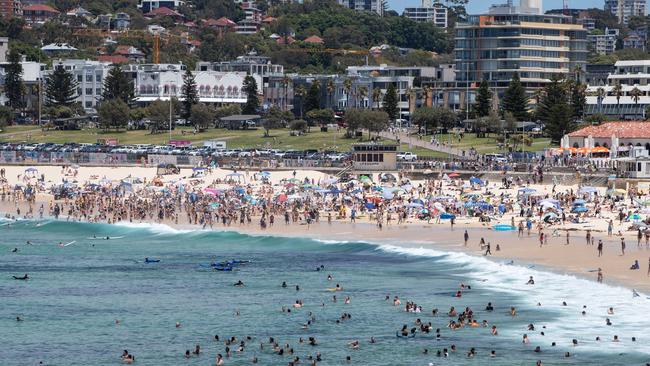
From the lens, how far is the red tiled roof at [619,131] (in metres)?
107

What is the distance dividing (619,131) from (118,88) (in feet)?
233

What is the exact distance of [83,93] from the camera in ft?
557

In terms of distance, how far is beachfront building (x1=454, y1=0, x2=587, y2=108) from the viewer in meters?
154

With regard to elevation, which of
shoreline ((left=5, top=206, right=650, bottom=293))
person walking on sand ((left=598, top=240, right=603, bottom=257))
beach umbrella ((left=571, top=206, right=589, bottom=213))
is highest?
beach umbrella ((left=571, top=206, right=589, bottom=213))

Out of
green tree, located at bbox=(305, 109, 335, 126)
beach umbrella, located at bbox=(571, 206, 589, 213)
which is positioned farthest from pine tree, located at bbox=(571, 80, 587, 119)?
beach umbrella, located at bbox=(571, 206, 589, 213)

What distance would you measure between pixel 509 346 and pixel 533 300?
302 inches

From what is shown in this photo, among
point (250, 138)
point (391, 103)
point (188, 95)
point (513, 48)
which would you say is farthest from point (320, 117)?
point (513, 48)

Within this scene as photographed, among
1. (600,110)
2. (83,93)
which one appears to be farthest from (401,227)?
(83,93)

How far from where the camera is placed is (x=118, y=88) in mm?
159750

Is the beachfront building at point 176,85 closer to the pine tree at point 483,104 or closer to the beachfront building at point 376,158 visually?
the pine tree at point 483,104

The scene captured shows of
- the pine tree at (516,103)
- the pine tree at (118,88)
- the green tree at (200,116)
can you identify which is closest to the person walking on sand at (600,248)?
the pine tree at (516,103)

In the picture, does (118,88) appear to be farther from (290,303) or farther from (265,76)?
(290,303)

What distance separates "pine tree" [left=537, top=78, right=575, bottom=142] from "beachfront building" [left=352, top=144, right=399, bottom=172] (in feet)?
66.5

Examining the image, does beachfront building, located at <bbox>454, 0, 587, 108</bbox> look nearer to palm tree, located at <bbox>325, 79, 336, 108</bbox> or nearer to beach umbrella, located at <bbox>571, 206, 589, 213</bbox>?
palm tree, located at <bbox>325, 79, 336, 108</bbox>
